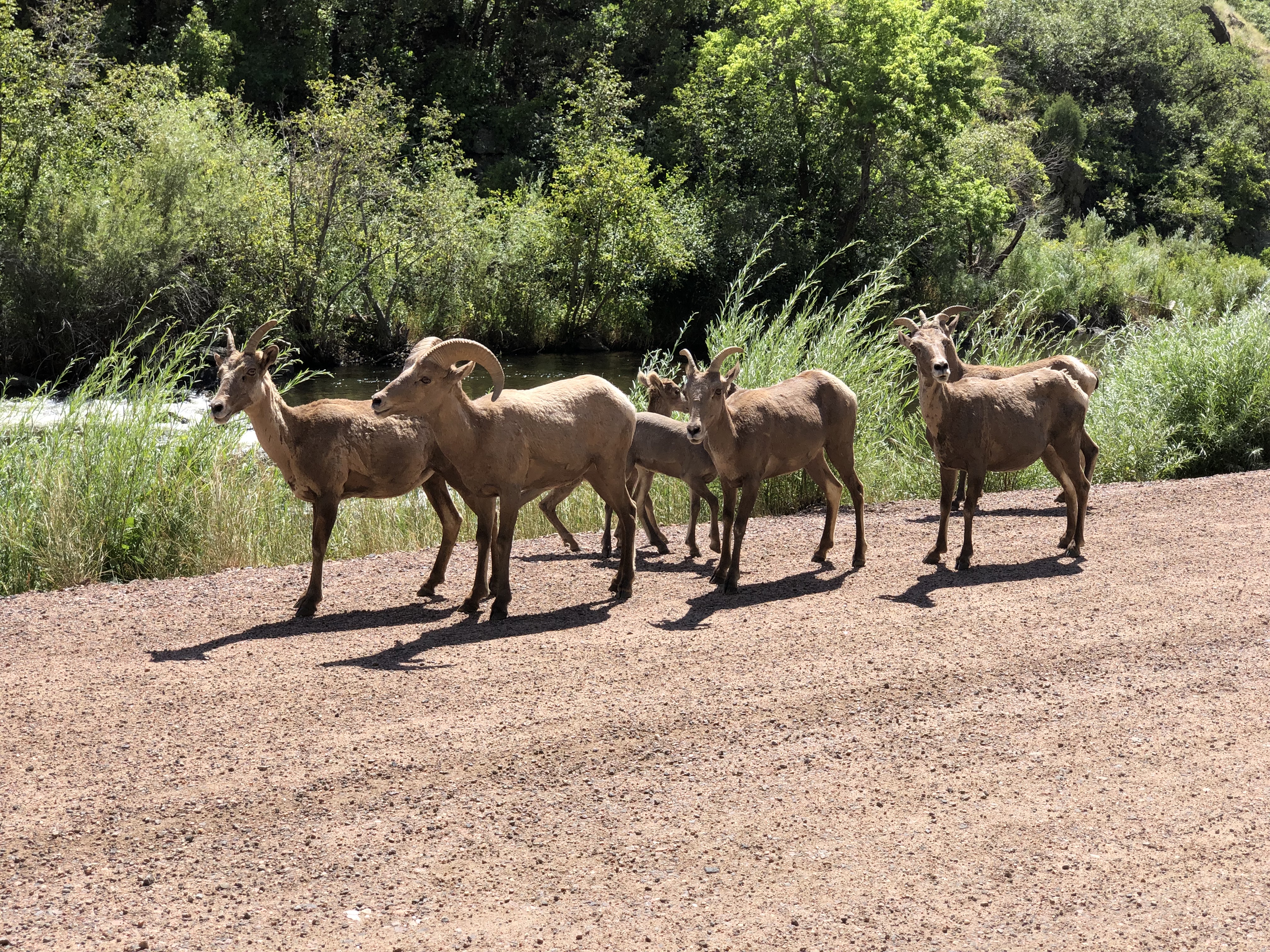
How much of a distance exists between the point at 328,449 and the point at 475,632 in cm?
164

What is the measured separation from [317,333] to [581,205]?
967 cm

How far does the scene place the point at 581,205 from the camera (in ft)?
122

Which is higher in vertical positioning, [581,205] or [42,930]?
[581,205]

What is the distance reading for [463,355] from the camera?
26.4ft

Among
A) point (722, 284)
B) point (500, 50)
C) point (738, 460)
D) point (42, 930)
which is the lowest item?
point (42, 930)

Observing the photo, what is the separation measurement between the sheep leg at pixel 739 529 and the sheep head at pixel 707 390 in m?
0.55

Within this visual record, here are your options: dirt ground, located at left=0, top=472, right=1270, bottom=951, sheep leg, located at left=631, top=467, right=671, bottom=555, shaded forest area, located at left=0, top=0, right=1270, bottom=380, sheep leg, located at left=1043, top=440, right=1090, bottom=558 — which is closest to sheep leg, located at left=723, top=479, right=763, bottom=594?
dirt ground, located at left=0, top=472, right=1270, bottom=951

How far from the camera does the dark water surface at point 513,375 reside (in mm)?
28750

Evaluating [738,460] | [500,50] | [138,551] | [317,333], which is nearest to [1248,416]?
[738,460]

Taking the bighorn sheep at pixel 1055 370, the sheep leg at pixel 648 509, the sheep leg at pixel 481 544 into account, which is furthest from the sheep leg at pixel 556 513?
the bighorn sheep at pixel 1055 370

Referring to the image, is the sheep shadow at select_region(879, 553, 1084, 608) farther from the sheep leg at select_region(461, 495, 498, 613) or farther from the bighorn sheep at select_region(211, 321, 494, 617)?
the bighorn sheep at select_region(211, 321, 494, 617)

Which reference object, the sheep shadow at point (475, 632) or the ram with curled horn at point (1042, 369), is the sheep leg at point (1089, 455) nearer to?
the ram with curled horn at point (1042, 369)

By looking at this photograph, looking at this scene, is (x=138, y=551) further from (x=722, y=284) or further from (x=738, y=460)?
(x=722, y=284)

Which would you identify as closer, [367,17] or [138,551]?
[138,551]
